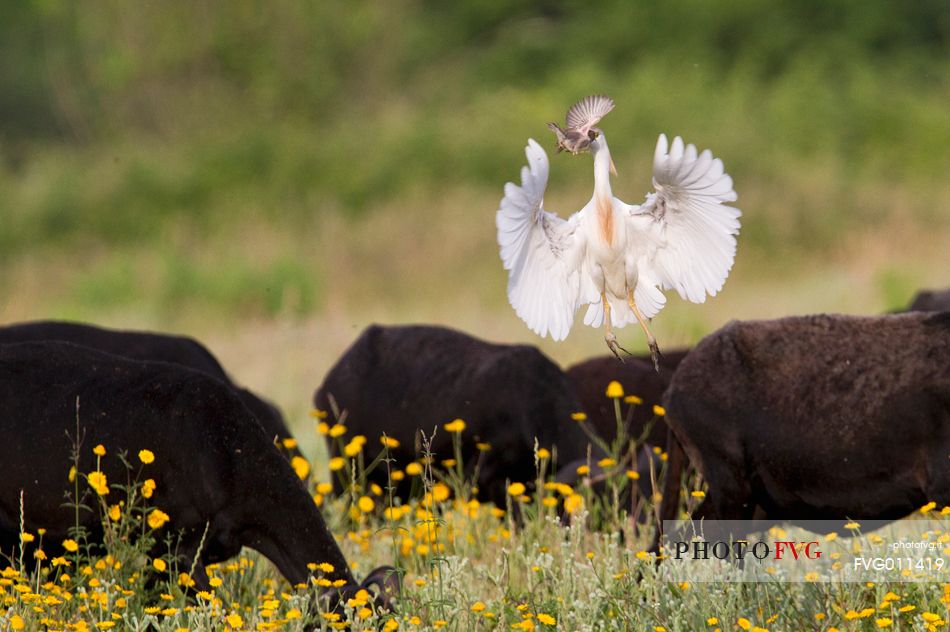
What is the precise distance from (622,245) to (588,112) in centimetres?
51

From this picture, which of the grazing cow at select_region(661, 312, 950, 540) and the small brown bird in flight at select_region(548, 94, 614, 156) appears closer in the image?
the small brown bird in flight at select_region(548, 94, 614, 156)

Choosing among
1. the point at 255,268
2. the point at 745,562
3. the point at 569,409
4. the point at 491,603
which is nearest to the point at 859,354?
the point at 745,562

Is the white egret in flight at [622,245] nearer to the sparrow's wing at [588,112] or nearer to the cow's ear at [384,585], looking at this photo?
the sparrow's wing at [588,112]

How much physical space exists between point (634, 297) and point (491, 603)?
1.32 m

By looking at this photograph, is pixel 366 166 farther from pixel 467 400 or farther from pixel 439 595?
pixel 439 595

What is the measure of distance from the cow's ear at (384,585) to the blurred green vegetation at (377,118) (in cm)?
1041

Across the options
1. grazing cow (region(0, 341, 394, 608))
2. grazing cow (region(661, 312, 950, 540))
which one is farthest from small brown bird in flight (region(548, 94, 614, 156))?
grazing cow (region(0, 341, 394, 608))

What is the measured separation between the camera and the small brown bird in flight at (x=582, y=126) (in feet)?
16.7

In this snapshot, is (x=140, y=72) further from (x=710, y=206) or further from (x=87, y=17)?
(x=710, y=206)

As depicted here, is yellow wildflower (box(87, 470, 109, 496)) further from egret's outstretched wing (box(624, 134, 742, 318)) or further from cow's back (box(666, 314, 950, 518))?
cow's back (box(666, 314, 950, 518))

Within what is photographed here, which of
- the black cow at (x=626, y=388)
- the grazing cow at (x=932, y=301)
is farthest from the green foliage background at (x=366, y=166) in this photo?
the black cow at (x=626, y=388)

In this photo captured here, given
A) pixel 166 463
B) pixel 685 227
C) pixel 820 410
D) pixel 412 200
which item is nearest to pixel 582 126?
pixel 685 227

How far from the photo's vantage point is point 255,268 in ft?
63.3

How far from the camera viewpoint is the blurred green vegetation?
21.9 m
